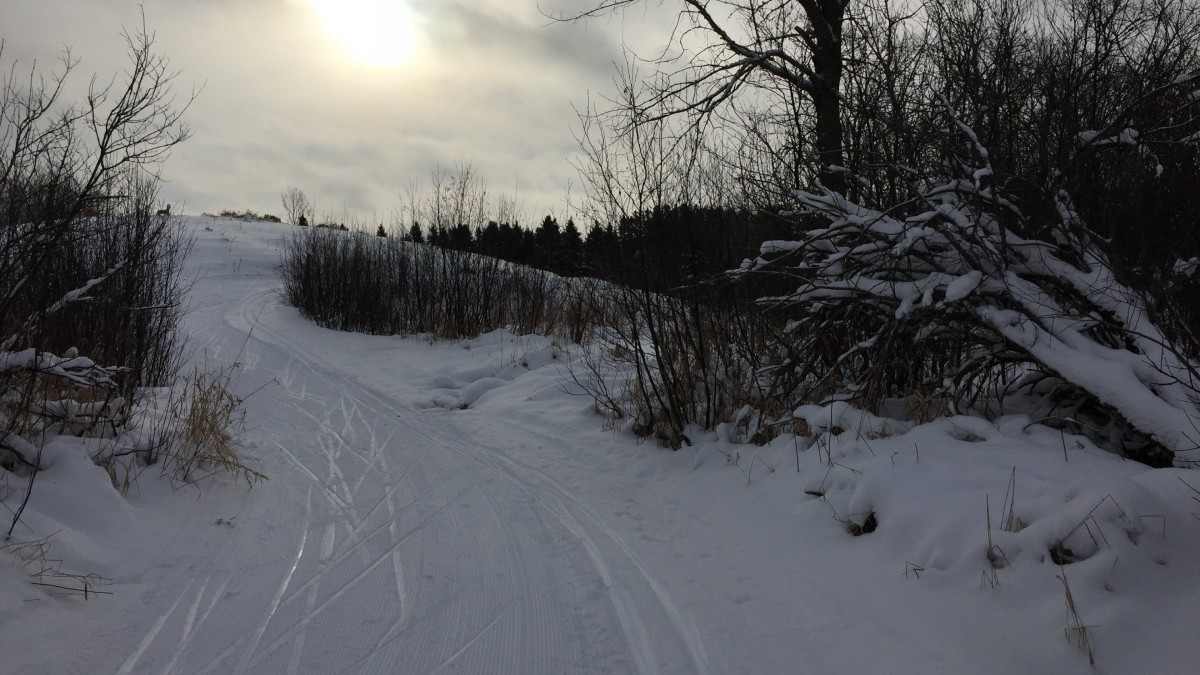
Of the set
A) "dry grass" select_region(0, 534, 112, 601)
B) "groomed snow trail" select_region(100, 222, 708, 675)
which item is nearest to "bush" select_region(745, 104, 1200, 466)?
"groomed snow trail" select_region(100, 222, 708, 675)

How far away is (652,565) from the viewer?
3.88 meters

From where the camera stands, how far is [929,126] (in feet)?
17.8

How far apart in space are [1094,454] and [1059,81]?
10.3ft

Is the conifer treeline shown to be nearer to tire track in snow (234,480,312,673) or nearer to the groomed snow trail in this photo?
the groomed snow trail

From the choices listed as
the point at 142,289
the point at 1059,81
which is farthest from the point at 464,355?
the point at 1059,81

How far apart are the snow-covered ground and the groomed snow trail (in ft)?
0.06

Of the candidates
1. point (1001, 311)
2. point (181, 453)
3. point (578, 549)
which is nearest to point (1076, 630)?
point (1001, 311)

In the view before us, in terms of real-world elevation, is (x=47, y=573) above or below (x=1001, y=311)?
below

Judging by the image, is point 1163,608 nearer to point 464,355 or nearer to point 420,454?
point 420,454

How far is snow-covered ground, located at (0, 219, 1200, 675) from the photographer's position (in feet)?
8.52

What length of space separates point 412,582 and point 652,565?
142 cm

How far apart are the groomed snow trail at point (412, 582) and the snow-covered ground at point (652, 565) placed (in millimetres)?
17

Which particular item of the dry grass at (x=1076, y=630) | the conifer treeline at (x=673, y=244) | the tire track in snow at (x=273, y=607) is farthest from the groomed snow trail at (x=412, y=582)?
the conifer treeline at (x=673, y=244)

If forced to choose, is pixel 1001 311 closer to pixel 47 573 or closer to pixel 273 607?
pixel 273 607
